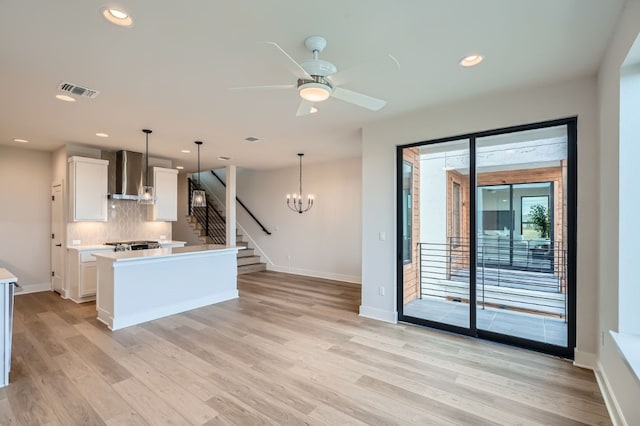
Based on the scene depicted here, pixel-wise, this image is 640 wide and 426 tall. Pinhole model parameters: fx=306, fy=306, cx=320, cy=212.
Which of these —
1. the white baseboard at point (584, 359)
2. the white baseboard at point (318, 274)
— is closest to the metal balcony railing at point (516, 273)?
the white baseboard at point (584, 359)

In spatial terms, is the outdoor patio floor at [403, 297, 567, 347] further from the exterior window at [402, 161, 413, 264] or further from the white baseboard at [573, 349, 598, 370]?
the exterior window at [402, 161, 413, 264]

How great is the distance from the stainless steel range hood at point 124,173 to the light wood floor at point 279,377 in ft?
8.33

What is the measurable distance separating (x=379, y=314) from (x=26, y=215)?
6953mm

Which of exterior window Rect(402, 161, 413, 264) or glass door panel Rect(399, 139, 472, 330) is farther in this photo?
exterior window Rect(402, 161, 413, 264)

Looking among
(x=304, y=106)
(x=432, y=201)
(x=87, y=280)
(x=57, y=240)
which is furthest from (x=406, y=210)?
(x=57, y=240)

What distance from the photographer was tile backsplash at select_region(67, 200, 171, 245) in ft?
18.9

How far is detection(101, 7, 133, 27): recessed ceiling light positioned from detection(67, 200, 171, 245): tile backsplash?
16.3ft

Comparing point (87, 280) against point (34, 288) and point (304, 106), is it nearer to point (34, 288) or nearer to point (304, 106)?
point (34, 288)

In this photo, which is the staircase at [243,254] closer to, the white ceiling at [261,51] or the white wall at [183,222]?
the white wall at [183,222]

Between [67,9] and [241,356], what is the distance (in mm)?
3201

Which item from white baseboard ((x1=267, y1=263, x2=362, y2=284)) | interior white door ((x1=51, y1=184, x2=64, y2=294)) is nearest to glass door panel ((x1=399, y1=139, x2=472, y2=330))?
white baseboard ((x1=267, y1=263, x2=362, y2=284))

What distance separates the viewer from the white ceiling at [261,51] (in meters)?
2.03

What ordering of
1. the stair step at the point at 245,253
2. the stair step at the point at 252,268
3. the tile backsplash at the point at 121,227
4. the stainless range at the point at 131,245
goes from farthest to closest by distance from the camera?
the stair step at the point at 245,253 < the stair step at the point at 252,268 < the tile backsplash at the point at 121,227 < the stainless range at the point at 131,245

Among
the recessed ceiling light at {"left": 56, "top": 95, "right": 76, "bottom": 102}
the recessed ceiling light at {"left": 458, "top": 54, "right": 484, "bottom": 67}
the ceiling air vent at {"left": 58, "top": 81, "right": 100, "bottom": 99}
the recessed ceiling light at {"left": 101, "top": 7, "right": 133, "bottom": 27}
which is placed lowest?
the recessed ceiling light at {"left": 56, "top": 95, "right": 76, "bottom": 102}
